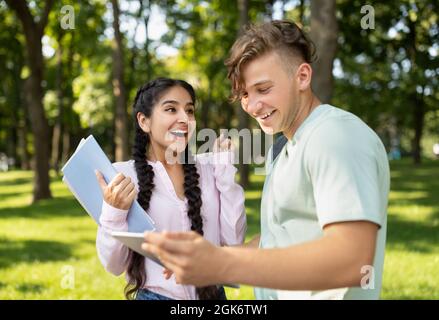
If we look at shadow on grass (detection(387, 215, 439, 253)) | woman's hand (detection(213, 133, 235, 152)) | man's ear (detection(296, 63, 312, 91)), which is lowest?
shadow on grass (detection(387, 215, 439, 253))

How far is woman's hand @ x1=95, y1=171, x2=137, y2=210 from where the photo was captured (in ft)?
7.38

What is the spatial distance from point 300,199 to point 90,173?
979mm

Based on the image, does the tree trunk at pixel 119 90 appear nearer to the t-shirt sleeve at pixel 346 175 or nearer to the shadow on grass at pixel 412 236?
the shadow on grass at pixel 412 236

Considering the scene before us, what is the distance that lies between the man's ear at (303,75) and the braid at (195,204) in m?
1.17

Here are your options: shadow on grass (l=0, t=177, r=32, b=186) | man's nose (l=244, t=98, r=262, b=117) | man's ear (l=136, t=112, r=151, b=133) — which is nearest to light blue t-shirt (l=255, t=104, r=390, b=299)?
man's nose (l=244, t=98, r=262, b=117)

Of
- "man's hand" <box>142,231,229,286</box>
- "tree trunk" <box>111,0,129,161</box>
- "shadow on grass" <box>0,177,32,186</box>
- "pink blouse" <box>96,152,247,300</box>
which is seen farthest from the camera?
"shadow on grass" <box>0,177,32,186</box>

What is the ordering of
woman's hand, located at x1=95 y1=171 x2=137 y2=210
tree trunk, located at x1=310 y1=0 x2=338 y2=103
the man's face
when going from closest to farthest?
the man's face, woman's hand, located at x1=95 y1=171 x2=137 y2=210, tree trunk, located at x1=310 y1=0 x2=338 y2=103

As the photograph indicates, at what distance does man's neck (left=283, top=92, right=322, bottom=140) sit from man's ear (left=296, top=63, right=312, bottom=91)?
0.06 meters

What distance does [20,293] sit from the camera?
6914 millimetres

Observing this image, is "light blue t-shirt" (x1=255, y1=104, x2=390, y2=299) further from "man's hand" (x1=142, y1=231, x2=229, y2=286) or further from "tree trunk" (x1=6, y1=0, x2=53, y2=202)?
"tree trunk" (x1=6, y1=0, x2=53, y2=202)

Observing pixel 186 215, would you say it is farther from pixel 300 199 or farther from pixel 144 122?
pixel 300 199

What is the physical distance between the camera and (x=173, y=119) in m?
2.87

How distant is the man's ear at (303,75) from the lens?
1872 millimetres

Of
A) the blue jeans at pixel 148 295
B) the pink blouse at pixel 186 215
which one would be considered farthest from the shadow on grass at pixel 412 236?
the blue jeans at pixel 148 295
